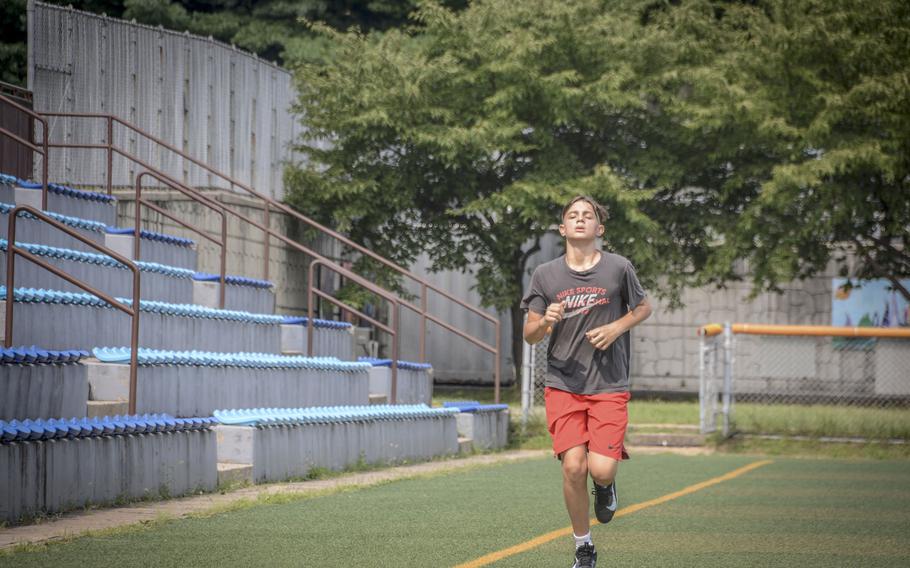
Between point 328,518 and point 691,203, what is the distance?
19.7 meters

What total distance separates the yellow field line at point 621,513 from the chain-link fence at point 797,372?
2494 millimetres

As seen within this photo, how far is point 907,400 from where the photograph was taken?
21.5m

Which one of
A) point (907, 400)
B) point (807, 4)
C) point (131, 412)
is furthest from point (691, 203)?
point (131, 412)

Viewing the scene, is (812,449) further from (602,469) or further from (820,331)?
(602,469)

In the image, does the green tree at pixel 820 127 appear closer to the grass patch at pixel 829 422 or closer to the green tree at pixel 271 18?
the grass patch at pixel 829 422

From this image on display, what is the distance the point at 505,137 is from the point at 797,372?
7780mm

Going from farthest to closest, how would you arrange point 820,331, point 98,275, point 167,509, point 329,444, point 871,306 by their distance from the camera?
point 871,306 → point 820,331 → point 98,275 → point 329,444 → point 167,509

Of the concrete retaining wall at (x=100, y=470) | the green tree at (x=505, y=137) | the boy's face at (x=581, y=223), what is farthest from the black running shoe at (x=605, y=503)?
the green tree at (x=505, y=137)

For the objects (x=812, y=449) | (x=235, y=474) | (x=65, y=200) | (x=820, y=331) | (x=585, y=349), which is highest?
(x=65, y=200)

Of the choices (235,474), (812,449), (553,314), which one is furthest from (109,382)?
(812,449)

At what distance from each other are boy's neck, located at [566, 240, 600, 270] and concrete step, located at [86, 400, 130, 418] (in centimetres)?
486

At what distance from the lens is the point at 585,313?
7.50 meters

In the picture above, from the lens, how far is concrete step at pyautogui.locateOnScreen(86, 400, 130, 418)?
35.3 feet

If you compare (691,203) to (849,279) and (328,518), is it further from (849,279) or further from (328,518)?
(328,518)
